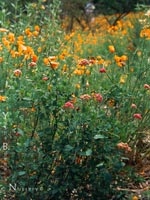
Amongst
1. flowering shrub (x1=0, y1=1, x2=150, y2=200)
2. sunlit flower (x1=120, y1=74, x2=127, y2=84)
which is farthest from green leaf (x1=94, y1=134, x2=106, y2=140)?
sunlit flower (x1=120, y1=74, x2=127, y2=84)

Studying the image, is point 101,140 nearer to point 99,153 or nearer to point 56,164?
point 99,153

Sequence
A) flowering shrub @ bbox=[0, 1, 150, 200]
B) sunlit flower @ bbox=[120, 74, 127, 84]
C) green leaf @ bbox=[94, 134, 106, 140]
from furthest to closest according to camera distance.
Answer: sunlit flower @ bbox=[120, 74, 127, 84] → flowering shrub @ bbox=[0, 1, 150, 200] → green leaf @ bbox=[94, 134, 106, 140]

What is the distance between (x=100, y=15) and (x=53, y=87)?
546 inches

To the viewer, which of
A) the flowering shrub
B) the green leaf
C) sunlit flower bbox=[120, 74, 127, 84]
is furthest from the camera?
sunlit flower bbox=[120, 74, 127, 84]

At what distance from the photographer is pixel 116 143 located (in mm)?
2857

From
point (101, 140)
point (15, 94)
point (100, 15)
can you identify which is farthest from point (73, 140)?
point (100, 15)

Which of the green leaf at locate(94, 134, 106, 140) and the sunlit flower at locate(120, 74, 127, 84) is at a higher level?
the sunlit flower at locate(120, 74, 127, 84)

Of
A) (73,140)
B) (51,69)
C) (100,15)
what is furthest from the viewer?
(100,15)

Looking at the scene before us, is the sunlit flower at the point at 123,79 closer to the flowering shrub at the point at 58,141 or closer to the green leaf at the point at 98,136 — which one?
the flowering shrub at the point at 58,141

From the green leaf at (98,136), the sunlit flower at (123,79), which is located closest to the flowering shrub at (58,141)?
the green leaf at (98,136)

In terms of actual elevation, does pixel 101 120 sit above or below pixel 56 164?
above

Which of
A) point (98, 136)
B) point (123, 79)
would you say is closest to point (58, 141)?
point (98, 136)

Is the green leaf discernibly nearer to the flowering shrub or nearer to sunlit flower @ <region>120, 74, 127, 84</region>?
the flowering shrub

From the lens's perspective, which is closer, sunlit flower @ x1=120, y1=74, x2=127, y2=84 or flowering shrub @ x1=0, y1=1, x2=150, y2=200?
flowering shrub @ x1=0, y1=1, x2=150, y2=200
